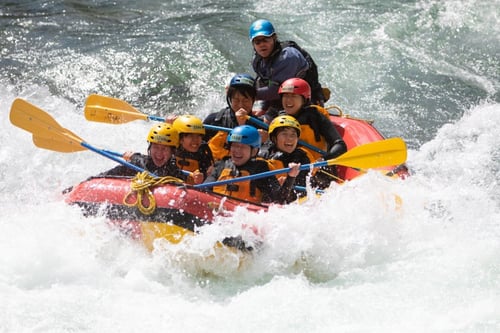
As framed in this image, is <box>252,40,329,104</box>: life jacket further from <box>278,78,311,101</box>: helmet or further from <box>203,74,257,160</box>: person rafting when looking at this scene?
<box>278,78,311,101</box>: helmet

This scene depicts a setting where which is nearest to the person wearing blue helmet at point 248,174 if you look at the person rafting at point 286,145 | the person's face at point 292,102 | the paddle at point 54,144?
the person rafting at point 286,145

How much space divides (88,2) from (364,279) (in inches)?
334

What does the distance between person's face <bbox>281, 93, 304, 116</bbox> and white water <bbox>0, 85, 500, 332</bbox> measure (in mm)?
1066

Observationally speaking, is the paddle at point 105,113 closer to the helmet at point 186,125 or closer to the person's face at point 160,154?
the helmet at point 186,125

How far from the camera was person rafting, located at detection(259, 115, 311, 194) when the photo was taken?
609cm

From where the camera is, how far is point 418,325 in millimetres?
4691

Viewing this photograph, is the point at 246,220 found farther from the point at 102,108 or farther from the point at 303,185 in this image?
the point at 102,108

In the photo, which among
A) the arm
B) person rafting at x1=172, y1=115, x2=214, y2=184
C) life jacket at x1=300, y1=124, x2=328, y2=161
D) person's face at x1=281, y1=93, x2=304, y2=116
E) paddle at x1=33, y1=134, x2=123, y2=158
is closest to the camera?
person rafting at x1=172, y1=115, x2=214, y2=184

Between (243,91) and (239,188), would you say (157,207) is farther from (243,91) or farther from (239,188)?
(243,91)

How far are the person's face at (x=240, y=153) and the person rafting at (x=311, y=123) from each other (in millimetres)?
922

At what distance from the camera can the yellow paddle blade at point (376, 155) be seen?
5.93 meters

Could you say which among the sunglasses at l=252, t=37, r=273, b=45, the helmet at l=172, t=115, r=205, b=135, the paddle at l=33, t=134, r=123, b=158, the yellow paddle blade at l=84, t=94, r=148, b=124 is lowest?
the yellow paddle blade at l=84, t=94, r=148, b=124

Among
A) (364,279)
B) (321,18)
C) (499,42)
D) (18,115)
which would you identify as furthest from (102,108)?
(499,42)

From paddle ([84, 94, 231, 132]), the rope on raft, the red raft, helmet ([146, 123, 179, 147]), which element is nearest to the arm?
the red raft
